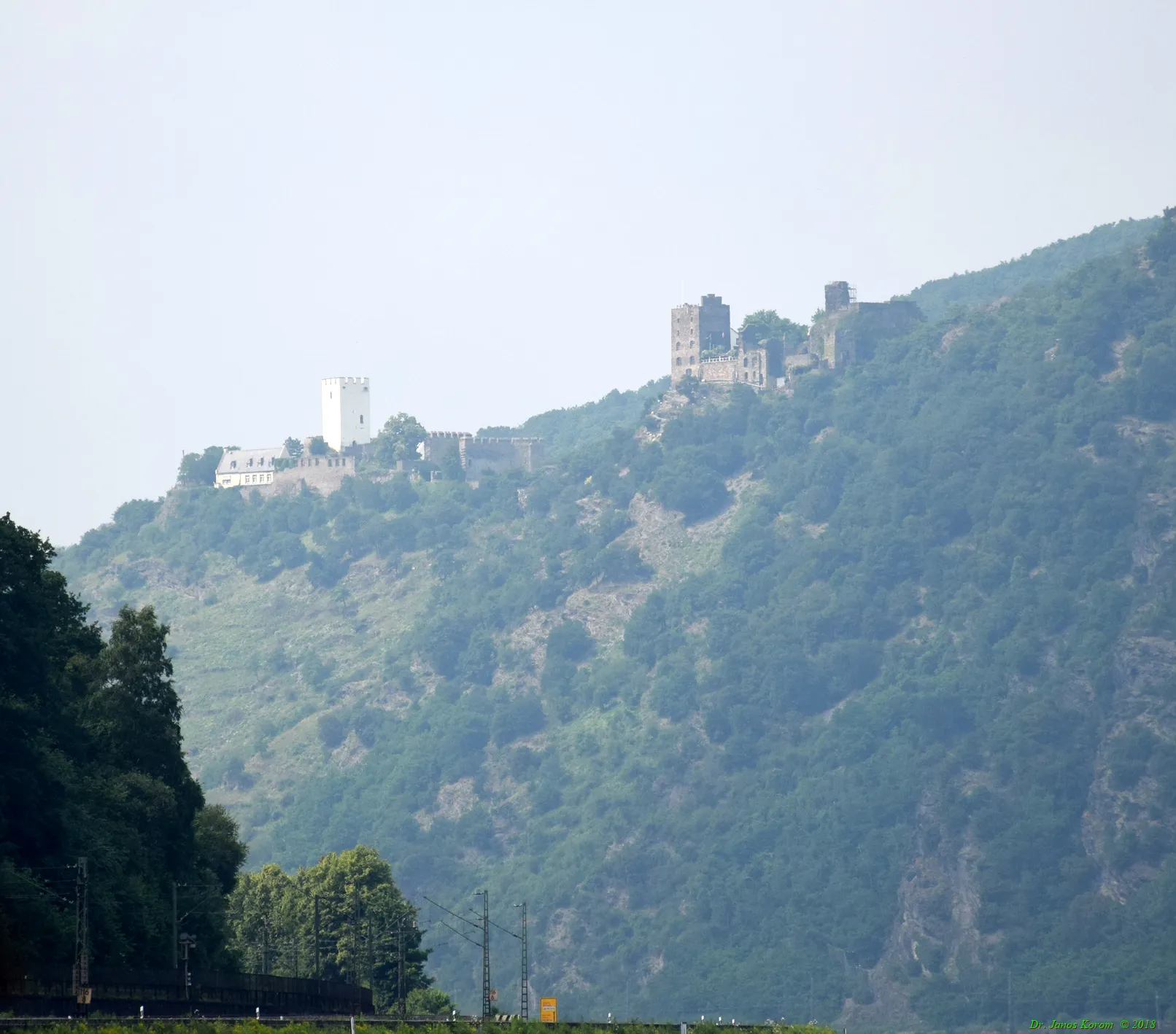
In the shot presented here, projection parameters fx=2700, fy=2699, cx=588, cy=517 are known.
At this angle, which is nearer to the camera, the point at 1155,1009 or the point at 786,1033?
the point at 786,1033

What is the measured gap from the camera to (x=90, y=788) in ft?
299

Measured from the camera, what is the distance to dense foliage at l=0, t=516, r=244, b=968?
82875mm

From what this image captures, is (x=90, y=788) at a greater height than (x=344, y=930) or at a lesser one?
greater

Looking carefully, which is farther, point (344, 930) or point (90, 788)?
point (344, 930)

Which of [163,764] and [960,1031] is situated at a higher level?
[163,764]

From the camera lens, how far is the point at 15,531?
9031 centimetres

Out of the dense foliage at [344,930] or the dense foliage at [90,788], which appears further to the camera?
the dense foliage at [344,930]

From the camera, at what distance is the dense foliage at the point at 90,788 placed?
82.9m

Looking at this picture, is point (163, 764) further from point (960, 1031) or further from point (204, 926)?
point (960, 1031)

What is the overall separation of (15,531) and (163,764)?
1336cm

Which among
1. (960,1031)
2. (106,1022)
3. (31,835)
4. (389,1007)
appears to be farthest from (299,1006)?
(960,1031)

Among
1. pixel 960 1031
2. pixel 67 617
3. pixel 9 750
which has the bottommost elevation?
pixel 960 1031

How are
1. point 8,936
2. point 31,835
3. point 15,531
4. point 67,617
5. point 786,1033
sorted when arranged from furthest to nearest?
point 786,1033, point 67,617, point 15,531, point 31,835, point 8,936

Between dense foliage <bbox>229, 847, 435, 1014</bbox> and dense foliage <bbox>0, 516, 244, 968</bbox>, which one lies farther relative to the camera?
dense foliage <bbox>229, 847, 435, 1014</bbox>
